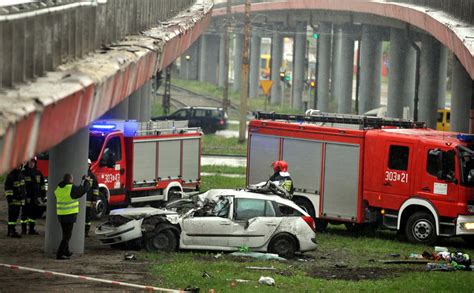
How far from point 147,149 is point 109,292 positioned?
1248 cm

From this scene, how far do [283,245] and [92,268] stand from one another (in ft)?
12.7

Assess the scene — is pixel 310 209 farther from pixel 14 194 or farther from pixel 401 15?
pixel 401 15

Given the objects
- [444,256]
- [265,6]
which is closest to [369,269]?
[444,256]

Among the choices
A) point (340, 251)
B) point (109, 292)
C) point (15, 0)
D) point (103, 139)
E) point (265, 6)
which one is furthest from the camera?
point (265, 6)

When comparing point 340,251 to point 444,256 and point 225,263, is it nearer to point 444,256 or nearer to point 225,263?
point 444,256

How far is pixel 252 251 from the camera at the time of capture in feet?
74.8

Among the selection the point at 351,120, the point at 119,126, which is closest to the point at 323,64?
the point at 119,126

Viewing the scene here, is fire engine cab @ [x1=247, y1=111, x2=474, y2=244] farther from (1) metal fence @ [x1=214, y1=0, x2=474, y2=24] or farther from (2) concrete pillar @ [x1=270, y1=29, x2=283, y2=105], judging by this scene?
(2) concrete pillar @ [x1=270, y1=29, x2=283, y2=105]

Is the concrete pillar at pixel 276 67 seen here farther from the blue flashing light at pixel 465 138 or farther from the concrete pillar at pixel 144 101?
the blue flashing light at pixel 465 138

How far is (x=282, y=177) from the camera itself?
26.0 metres

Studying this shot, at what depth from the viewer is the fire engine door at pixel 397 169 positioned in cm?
2623

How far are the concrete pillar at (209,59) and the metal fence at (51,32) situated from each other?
9337 centimetres

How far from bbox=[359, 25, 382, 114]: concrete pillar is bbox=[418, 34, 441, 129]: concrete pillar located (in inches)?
617

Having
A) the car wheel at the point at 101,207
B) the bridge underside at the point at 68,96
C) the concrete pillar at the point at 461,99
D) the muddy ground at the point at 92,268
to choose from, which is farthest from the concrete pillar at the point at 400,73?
the bridge underside at the point at 68,96
